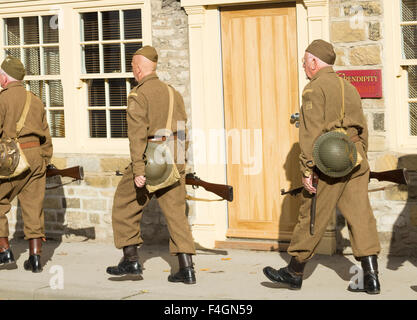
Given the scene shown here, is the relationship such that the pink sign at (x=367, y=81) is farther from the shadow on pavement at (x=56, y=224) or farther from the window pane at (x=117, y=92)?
the shadow on pavement at (x=56, y=224)

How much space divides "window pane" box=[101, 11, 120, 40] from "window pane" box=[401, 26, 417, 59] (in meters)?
3.34

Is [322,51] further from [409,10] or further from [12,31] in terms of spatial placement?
[12,31]

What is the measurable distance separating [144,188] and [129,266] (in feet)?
2.36

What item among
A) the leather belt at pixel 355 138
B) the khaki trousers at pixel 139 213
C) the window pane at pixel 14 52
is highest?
the window pane at pixel 14 52

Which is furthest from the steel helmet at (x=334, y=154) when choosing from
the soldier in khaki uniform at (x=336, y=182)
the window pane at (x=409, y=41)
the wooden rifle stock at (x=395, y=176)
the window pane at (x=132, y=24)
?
the window pane at (x=132, y=24)

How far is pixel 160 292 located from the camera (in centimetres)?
775

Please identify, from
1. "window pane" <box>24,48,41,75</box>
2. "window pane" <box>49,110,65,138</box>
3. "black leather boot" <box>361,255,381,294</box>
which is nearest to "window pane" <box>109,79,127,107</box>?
"window pane" <box>49,110,65,138</box>

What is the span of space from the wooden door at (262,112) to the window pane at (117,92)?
140 cm

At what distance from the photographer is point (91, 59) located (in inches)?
429

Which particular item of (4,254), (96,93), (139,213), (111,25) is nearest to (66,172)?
(4,254)

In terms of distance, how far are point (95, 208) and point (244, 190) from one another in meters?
1.90

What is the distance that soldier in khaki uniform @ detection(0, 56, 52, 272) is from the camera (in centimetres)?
884

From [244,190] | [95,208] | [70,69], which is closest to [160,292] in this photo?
[244,190]

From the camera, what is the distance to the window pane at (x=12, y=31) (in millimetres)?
11367
